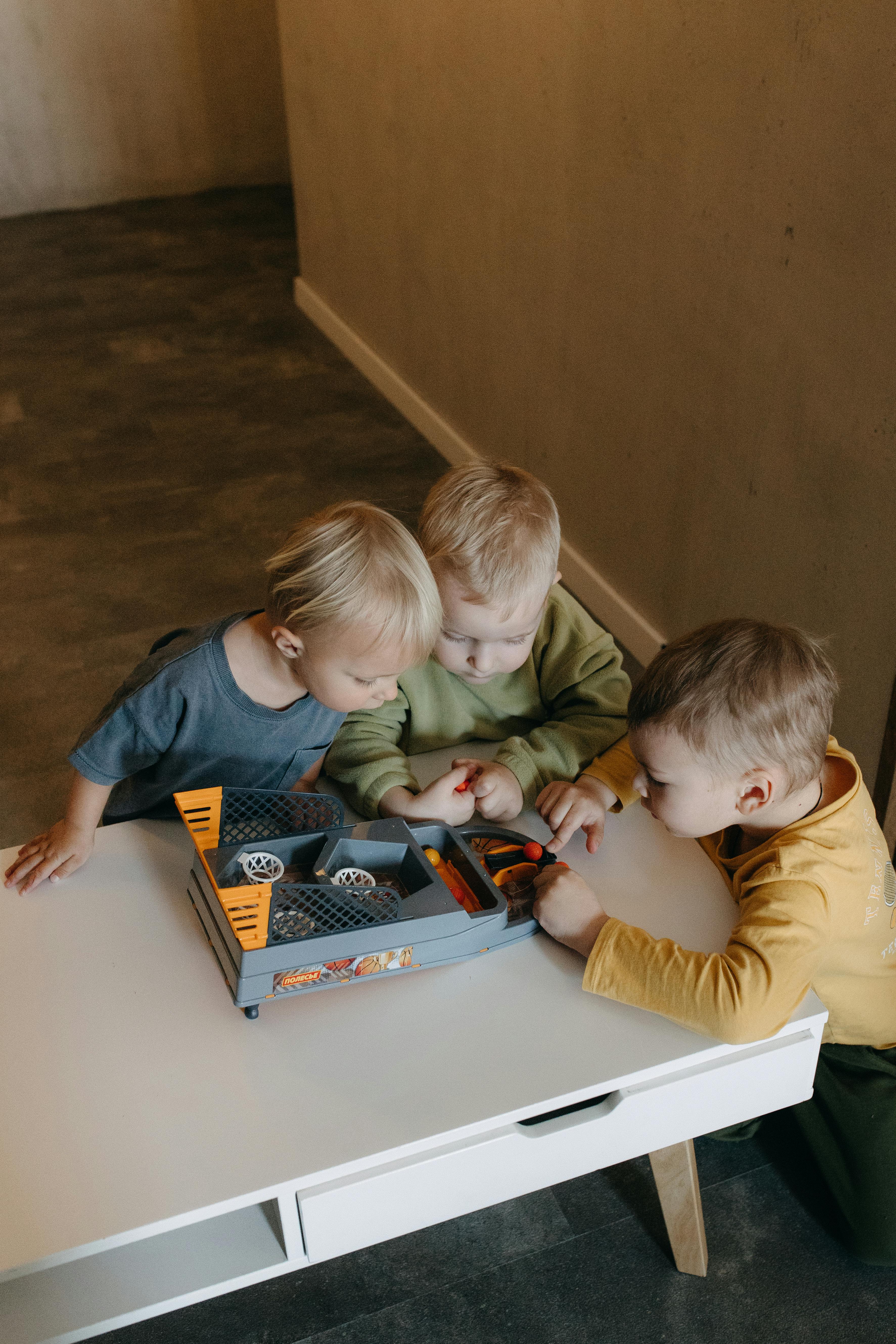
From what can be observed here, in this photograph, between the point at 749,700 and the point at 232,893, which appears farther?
the point at 749,700

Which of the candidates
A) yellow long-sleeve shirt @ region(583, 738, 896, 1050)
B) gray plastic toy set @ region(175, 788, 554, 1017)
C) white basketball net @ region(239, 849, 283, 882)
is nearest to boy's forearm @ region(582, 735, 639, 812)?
yellow long-sleeve shirt @ region(583, 738, 896, 1050)

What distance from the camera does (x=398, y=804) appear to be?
118 cm

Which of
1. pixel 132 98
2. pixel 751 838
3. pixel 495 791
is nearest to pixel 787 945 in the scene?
pixel 751 838

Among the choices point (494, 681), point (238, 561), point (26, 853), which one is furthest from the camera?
point (238, 561)

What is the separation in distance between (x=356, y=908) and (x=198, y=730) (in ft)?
1.17

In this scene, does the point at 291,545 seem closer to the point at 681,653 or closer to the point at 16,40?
the point at 681,653

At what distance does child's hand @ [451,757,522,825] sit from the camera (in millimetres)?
1164

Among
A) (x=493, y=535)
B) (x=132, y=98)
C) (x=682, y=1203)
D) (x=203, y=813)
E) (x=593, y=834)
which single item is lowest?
(x=682, y=1203)

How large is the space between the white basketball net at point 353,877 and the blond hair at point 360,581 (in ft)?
0.72

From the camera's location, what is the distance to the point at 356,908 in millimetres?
937

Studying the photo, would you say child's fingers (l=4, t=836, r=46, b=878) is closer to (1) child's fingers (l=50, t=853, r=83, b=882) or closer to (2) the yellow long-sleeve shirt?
(1) child's fingers (l=50, t=853, r=83, b=882)

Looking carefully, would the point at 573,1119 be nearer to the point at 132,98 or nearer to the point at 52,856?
the point at 52,856

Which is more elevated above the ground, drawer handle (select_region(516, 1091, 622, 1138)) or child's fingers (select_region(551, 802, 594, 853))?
child's fingers (select_region(551, 802, 594, 853))

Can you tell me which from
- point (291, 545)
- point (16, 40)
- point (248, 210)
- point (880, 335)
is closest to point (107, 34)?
point (16, 40)
